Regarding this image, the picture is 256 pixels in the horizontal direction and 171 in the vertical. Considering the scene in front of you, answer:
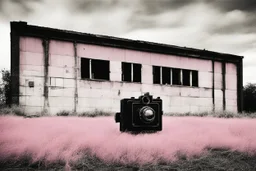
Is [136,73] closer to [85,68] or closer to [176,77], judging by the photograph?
[176,77]

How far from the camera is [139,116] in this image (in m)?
4.10

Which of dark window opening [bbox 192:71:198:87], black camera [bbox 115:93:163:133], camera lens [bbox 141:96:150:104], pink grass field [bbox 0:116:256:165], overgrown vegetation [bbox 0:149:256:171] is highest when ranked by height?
dark window opening [bbox 192:71:198:87]

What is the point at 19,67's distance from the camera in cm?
901

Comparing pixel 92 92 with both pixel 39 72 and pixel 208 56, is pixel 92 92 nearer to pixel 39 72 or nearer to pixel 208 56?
pixel 39 72

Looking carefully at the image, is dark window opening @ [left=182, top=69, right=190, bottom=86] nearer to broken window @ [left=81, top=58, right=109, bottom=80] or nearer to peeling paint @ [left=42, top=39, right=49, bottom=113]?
broken window @ [left=81, top=58, right=109, bottom=80]

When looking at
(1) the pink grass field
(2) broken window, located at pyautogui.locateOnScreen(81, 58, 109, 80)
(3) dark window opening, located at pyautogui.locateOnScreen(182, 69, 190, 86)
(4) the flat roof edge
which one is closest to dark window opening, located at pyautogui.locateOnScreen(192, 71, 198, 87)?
(3) dark window opening, located at pyautogui.locateOnScreen(182, 69, 190, 86)

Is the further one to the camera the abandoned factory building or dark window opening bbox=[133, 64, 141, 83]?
dark window opening bbox=[133, 64, 141, 83]

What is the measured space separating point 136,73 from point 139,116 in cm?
737

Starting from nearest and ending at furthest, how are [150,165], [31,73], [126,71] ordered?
[150,165], [31,73], [126,71]

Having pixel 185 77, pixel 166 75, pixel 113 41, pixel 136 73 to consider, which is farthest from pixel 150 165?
pixel 185 77

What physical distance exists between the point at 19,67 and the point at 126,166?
7.41 m

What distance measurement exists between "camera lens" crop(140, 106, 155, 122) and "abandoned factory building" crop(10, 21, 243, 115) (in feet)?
20.4

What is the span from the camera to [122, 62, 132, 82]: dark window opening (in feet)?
36.4

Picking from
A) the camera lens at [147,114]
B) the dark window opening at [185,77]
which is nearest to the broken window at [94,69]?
the dark window opening at [185,77]
